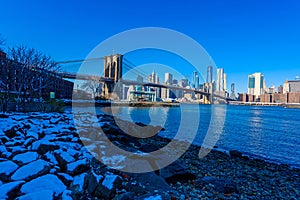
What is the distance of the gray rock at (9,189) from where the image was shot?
2080mm

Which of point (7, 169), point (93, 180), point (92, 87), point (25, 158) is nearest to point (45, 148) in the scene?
point (25, 158)

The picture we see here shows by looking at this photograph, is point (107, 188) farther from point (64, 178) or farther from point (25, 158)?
point (25, 158)

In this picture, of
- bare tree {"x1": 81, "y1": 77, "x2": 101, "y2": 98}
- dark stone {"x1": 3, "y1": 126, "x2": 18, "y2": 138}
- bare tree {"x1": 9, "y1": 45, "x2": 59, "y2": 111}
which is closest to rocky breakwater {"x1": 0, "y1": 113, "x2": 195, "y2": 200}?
dark stone {"x1": 3, "y1": 126, "x2": 18, "y2": 138}

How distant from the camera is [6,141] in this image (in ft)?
13.1

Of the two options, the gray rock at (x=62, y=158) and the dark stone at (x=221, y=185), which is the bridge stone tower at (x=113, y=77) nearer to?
the gray rock at (x=62, y=158)

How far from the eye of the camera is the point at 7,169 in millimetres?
2611

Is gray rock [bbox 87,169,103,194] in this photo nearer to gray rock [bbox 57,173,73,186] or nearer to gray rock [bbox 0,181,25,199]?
gray rock [bbox 57,173,73,186]

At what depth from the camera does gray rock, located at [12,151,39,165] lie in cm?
293

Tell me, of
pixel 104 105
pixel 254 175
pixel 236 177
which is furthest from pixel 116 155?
pixel 104 105

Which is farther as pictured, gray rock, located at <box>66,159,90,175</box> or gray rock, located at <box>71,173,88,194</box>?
gray rock, located at <box>66,159,90,175</box>

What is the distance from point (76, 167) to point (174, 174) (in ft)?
5.84

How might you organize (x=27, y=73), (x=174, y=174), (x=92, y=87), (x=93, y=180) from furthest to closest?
(x=92, y=87), (x=27, y=73), (x=174, y=174), (x=93, y=180)

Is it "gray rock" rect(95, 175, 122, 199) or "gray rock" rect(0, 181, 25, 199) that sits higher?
"gray rock" rect(0, 181, 25, 199)

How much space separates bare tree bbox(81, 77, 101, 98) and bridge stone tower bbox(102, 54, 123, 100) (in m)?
1.92
